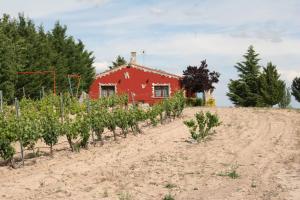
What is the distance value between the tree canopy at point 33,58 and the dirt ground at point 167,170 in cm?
1174

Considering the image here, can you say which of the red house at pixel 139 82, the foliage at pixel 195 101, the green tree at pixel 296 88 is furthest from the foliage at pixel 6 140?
the green tree at pixel 296 88

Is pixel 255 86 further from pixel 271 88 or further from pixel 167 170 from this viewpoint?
pixel 167 170

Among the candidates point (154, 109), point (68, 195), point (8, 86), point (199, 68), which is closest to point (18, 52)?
point (8, 86)

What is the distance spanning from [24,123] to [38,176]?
1986mm

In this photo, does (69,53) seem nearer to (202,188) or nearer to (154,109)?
(154,109)

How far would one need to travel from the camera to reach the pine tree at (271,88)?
4322 cm

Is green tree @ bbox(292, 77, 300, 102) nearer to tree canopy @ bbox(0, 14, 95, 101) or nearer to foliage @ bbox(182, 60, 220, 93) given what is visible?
foliage @ bbox(182, 60, 220, 93)

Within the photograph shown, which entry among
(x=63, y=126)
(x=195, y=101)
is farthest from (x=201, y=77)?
(x=63, y=126)

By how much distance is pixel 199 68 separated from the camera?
39.0 meters

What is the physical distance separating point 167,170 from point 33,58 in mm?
21641

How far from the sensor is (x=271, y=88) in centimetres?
4331

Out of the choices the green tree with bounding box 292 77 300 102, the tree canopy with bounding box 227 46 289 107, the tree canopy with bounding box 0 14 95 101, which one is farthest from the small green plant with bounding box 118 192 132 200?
the green tree with bounding box 292 77 300 102

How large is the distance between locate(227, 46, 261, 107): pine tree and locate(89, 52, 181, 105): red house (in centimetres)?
584

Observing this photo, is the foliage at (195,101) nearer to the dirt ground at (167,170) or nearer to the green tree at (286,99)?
the green tree at (286,99)
